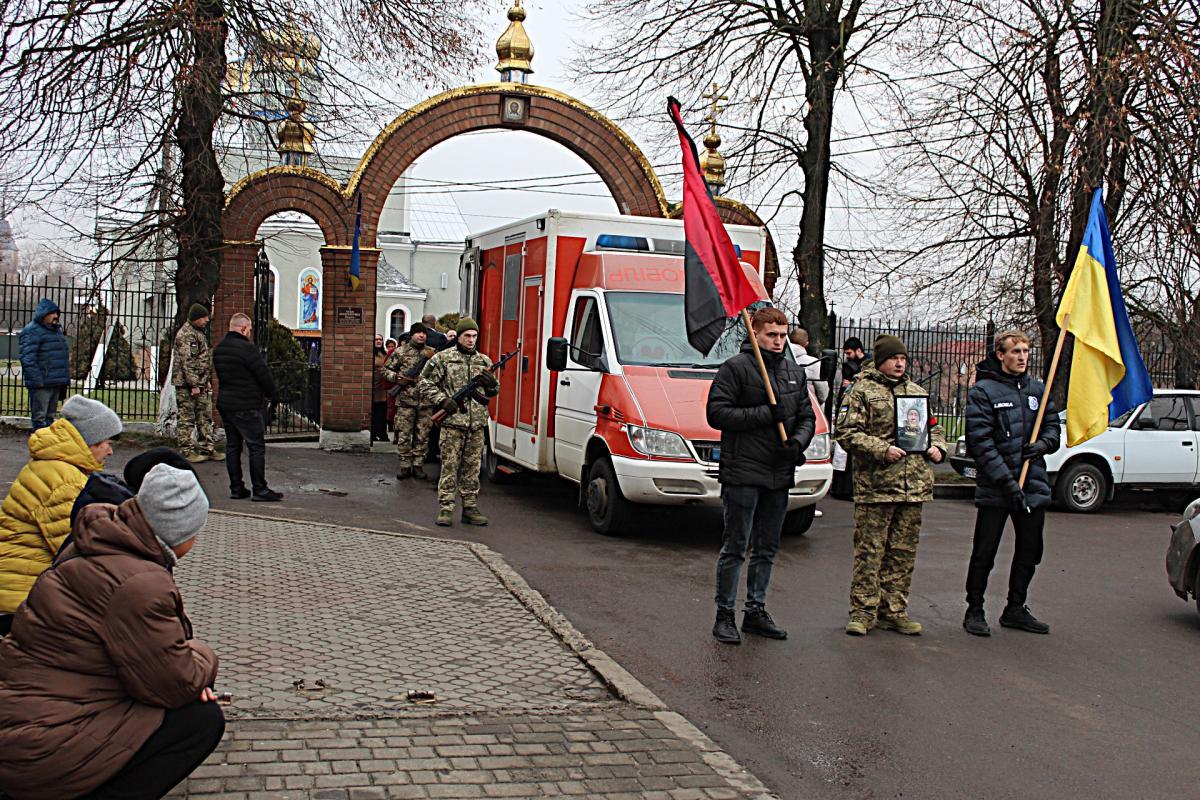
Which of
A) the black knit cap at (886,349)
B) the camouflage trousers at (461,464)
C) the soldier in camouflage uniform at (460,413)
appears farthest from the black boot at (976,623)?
the camouflage trousers at (461,464)

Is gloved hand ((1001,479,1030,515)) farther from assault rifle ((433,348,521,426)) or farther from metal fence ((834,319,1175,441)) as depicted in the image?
metal fence ((834,319,1175,441))

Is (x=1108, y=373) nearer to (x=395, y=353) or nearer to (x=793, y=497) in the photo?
(x=793, y=497)

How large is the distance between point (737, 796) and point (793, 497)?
609cm

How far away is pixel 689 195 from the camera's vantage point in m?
7.77

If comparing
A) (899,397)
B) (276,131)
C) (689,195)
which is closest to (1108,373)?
(899,397)

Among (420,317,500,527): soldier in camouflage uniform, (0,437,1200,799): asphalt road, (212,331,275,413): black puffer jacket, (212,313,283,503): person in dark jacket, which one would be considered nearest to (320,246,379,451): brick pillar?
(0,437,1200,799): asphalt road

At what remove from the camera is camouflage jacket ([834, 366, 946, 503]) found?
744 centimetres

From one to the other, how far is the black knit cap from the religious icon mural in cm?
4698

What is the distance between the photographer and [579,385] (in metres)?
11.7

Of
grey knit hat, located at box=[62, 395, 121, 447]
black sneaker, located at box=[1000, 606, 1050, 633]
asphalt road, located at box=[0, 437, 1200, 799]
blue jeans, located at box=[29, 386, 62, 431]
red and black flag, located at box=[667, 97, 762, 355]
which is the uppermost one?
red and black flag, located at box=[667, 97, 762, 355]

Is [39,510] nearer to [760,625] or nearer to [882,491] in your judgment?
[760,625]

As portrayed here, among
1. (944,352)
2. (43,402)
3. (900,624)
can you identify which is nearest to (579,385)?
(900,624)

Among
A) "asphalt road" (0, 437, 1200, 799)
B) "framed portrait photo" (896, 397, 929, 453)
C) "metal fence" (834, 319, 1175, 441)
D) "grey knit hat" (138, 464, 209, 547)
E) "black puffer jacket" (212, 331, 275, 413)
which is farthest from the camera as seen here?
"metal fence" (834, 319, 1175, 441)

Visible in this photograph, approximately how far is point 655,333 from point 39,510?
24.0ft
